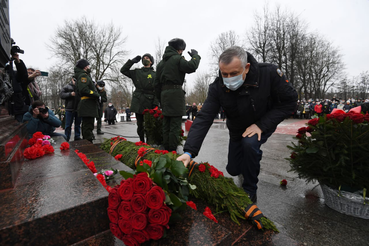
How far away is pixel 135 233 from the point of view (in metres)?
1.03

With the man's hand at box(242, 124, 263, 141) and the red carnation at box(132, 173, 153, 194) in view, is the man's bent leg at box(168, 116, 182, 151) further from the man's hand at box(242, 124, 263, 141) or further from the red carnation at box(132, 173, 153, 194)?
the red carnation at box(132, 173, 153, 194)

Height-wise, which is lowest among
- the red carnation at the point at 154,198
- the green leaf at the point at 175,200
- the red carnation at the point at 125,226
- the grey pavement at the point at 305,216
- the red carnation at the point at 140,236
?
the grey pavement at the point at 305,216

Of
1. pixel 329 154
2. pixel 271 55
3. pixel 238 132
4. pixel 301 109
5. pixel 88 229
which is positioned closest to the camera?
pixel 88 229

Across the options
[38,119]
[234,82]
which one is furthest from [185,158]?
[38,119]

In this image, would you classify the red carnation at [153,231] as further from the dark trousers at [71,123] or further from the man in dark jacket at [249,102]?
the dark trousers at [71,123]

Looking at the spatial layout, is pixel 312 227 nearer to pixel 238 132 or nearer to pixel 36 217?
pixel 238 132

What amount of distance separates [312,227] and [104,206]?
1.72 meters

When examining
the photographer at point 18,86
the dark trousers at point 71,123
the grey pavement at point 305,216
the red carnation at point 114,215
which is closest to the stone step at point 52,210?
the red carnation at point 114,215

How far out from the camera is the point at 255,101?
206 centimetres

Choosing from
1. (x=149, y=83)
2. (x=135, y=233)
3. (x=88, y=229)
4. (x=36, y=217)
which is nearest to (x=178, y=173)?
(x=135, y=233)

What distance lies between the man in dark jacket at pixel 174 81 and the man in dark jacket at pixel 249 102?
1.58 metres

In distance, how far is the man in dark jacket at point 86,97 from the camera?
4.59 meters

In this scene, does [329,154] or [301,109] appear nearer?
[329,154]

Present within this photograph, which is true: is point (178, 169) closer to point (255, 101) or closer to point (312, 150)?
point (255, 101)
